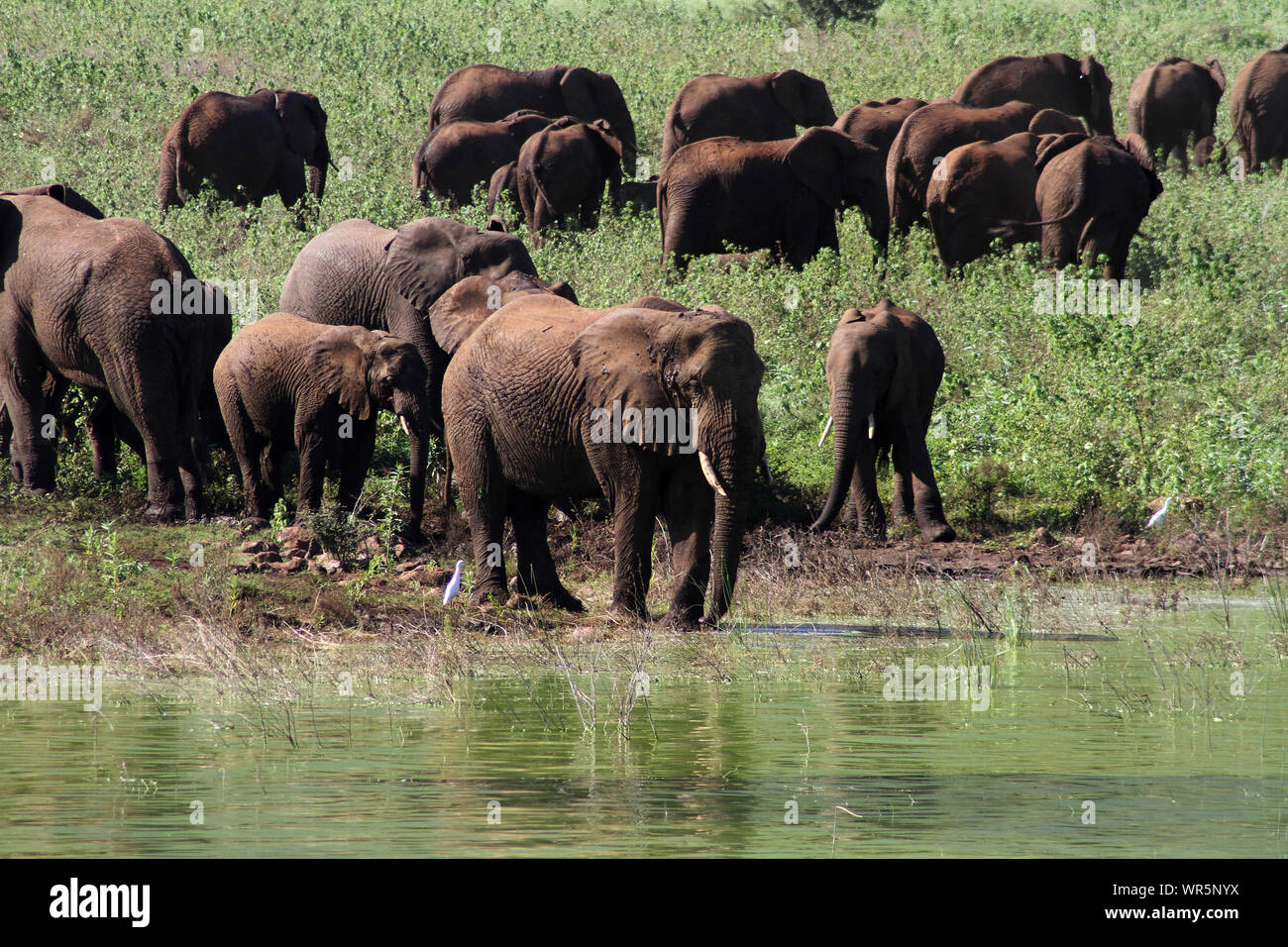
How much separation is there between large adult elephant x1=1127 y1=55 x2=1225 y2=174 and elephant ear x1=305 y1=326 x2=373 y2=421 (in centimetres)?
1988

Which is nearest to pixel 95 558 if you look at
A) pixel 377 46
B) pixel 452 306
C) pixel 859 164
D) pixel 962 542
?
pixel 452 306

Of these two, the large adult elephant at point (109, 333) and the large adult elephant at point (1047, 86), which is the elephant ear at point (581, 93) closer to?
the large adult elephant at point (1047, 86)

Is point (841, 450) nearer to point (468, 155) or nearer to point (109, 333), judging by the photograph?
point (109, 333)

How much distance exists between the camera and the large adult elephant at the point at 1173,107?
32.1 m

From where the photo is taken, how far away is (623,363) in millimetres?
12562

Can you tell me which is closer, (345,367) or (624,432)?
(624,432)

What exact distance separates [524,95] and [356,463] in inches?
665

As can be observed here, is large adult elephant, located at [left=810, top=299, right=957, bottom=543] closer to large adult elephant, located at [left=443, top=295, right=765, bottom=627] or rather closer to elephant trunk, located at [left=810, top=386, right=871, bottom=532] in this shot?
elephant trunk, located at [left=810, top=386, right=871, bottom=532]

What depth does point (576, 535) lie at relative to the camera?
1596 centimetres

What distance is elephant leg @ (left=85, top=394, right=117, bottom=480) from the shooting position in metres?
16.4

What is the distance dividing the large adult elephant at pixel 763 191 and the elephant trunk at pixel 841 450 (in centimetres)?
780

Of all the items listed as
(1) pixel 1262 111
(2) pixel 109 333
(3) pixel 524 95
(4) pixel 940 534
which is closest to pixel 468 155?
(3) pixel 524 95

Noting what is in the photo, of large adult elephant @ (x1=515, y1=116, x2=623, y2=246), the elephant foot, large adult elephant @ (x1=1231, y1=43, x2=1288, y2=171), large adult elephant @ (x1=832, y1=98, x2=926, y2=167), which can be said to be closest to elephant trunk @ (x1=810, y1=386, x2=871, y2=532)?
the elephant foot
